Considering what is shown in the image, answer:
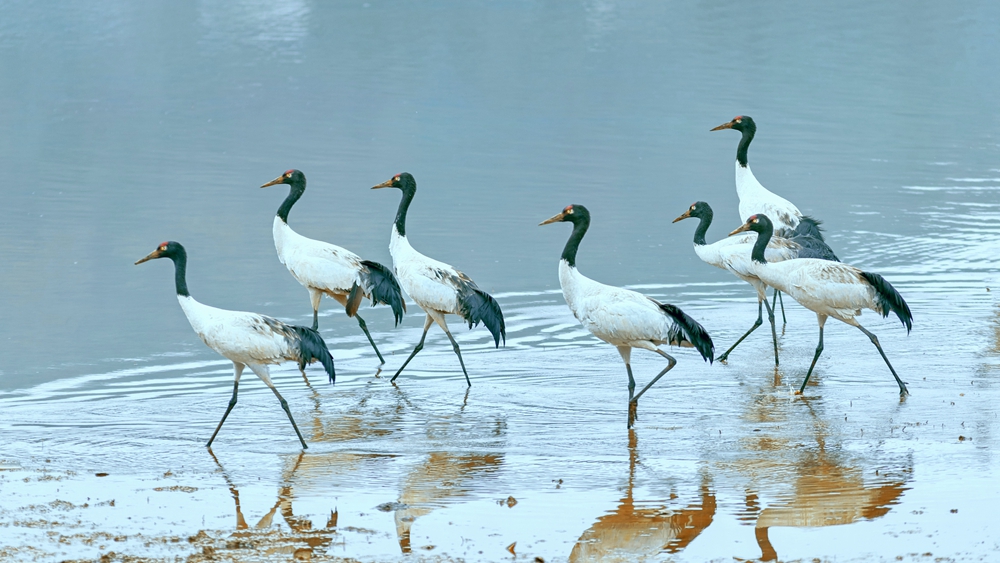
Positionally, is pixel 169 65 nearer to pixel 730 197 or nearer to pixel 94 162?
pixel 94 162

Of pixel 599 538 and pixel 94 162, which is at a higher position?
pixel 599 538

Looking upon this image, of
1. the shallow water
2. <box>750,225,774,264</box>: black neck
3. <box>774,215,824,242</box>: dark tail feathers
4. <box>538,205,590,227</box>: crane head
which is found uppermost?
<box>538,205,590,227</box>: crane head

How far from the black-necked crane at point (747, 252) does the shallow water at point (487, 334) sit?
0.43 metres

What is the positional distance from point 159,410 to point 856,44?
119ft

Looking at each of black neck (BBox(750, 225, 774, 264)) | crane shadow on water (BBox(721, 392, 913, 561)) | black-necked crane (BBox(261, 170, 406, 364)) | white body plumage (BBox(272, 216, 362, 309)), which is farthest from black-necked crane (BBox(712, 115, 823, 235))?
white body plumage (BBox(272, 216, 362, 309))

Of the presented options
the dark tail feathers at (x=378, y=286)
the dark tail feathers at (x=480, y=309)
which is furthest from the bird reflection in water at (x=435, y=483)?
the dark tail feathers at (x=378, y=286)

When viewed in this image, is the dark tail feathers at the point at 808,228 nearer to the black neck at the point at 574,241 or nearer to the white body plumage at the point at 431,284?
the black neck at the point at 574,241

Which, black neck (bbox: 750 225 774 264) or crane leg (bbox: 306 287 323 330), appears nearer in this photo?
black neck (bbox: 750 225 774 264)

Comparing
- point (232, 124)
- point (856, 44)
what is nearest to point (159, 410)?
point (232, 124)

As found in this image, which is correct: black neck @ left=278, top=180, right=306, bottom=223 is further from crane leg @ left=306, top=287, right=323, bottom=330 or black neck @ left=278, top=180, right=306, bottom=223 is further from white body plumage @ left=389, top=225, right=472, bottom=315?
white body plumage @ left=389, top=225, right=472, bottom=315

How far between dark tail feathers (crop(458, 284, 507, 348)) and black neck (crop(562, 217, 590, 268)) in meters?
1.03

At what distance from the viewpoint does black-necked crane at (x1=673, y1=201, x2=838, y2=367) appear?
452 inches

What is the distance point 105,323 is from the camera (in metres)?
12.4

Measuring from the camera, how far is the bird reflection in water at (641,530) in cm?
A: 661
